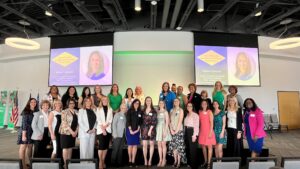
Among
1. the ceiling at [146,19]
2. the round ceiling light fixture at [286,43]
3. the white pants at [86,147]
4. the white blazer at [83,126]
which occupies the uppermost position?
the ceiling at [146,19]

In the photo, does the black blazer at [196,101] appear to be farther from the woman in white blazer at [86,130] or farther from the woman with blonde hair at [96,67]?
the woman with blonde hair at [96,67]

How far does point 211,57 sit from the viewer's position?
7.43m

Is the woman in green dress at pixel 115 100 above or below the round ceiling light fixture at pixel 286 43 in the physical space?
below

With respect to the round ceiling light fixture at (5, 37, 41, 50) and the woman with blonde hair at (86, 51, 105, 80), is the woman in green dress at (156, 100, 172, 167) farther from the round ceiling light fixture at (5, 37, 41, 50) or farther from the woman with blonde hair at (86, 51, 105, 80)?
the round ceiling light fixture at (5, 37, 41, 50)

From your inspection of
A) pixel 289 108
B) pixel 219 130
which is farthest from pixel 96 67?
pixel 289 108

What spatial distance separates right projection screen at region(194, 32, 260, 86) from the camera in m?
7.38

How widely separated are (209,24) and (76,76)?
16.2 feet

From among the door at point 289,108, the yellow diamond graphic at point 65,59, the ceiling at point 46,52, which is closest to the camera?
the yellow diamond graphic at point 65,59

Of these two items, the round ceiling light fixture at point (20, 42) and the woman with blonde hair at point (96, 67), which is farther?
the woman with blonde hair at point (96, 67)

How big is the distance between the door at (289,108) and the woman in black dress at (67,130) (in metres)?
9.13

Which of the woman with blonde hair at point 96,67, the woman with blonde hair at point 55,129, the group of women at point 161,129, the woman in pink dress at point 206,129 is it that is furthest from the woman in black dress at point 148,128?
the woman with blonde hair at point 96,67

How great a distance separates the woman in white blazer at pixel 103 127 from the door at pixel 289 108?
8.52 m

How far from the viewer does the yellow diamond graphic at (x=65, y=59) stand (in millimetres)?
7500

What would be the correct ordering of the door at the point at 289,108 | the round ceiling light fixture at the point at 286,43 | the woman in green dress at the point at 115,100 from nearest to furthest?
the woman in green dress at the point at 115,100
the round ceiling light fixture at the point at 286,43
the door at the point at 289,108
